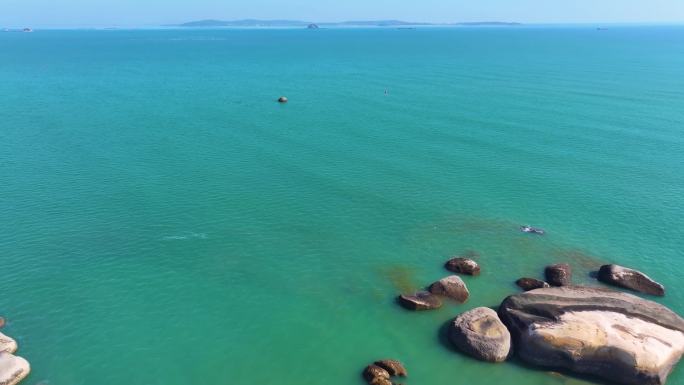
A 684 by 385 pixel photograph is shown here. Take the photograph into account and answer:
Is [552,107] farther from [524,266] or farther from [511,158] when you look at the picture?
[524,266]

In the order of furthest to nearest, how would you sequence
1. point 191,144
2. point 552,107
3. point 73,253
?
point 552,107, point 191,144, point 73,253

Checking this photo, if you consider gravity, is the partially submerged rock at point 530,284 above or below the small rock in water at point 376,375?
above

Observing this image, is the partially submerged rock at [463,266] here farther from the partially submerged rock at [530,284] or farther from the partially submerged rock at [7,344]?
the partially submerged rock at [7,344]

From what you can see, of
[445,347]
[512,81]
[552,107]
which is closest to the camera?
[445,347]

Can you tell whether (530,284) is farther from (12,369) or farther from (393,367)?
(12,369)

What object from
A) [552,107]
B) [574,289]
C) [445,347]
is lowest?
[445,347]

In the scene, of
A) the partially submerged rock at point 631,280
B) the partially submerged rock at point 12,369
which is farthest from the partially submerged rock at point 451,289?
the partially submerged rock at point 12,369

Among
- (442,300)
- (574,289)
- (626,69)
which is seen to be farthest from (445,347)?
(626,69)

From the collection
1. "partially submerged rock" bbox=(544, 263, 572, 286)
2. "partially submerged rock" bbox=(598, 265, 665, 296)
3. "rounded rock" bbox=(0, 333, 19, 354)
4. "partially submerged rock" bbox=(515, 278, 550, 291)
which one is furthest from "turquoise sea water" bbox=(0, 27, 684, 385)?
"partially submerged rock" bbox=(515, 278, 550, 291)
